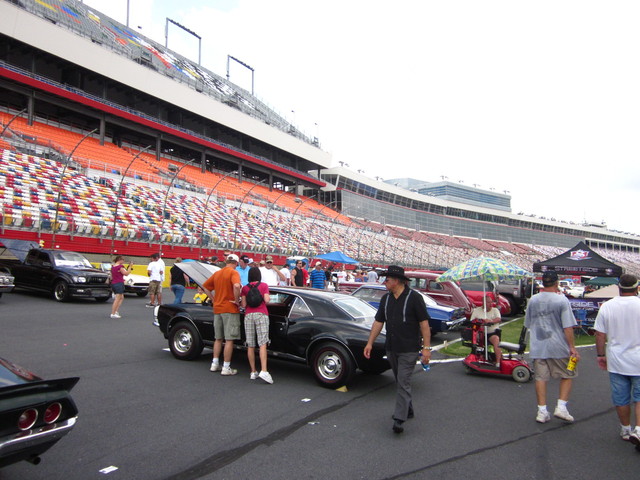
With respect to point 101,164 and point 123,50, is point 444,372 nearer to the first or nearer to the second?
point 101,164

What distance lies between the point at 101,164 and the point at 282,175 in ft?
85.6

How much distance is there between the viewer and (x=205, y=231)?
29562mm

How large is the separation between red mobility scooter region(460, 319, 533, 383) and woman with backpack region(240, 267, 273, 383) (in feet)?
11.6

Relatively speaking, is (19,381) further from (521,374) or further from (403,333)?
(521,374)

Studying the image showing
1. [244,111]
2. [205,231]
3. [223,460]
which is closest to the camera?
[223,460]

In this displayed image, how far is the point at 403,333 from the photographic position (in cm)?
461

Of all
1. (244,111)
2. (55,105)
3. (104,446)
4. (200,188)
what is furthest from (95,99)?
(104,446)

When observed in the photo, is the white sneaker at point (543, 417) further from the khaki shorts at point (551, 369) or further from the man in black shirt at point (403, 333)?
the man in black shirt at point (403, 333)

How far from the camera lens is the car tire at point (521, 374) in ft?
22.6

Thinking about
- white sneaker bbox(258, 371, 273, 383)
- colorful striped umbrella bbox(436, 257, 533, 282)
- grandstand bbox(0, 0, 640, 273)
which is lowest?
white sneaker bbox(258, 371, 273, 383)

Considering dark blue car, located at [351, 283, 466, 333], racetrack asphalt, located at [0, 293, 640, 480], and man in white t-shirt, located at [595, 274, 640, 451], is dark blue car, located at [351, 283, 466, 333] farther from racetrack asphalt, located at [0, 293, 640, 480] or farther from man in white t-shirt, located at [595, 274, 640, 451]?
man in white t-shirt, located at [595, 274, 640, 451]

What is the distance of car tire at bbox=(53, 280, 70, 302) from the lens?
13.9m

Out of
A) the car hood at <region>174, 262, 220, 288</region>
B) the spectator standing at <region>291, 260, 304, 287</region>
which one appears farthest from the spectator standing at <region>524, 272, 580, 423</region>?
the spectator standing at <region>291, 260, 304, 287</region>

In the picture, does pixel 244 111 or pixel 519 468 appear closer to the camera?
pixel 519 468
